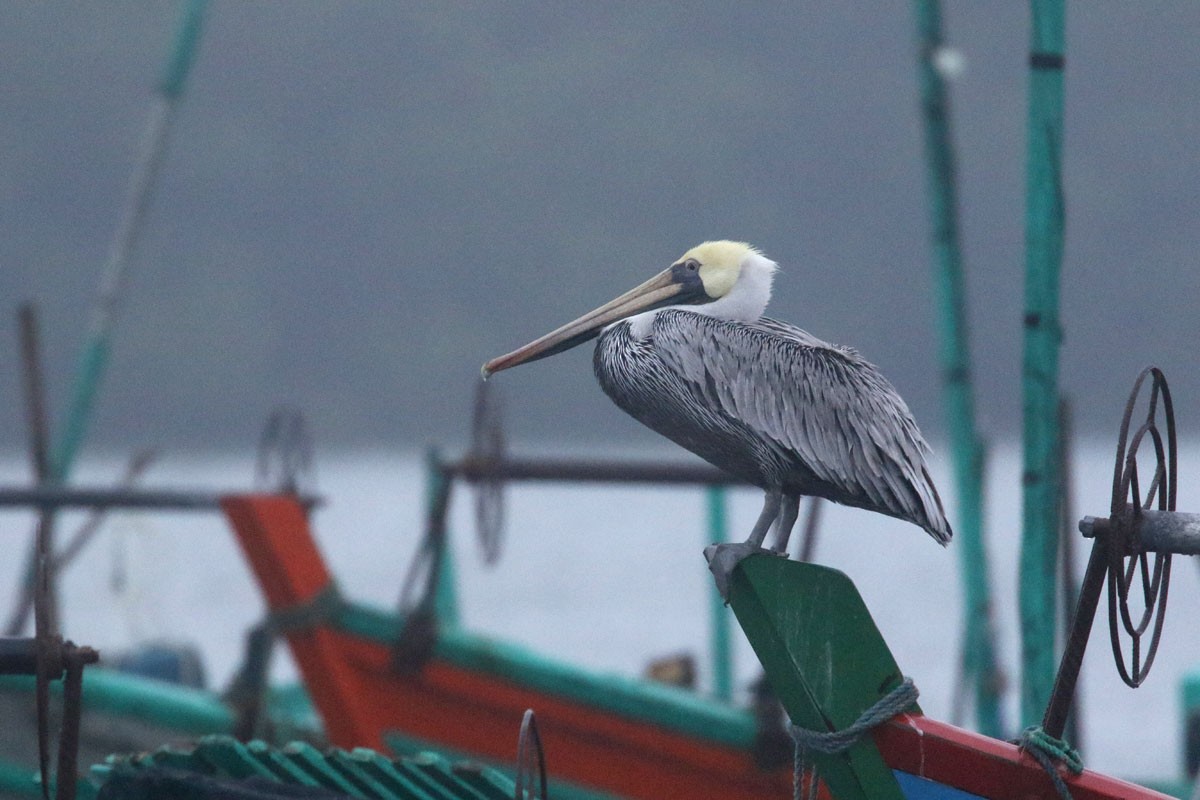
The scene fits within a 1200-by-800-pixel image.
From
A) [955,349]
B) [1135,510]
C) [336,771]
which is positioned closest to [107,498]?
[336,771]

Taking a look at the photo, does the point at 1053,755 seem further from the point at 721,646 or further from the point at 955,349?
the point at 721,646

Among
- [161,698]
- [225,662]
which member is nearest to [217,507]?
[161,698]

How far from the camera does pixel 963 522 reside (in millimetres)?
7969

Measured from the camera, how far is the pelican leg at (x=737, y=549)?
3.26m

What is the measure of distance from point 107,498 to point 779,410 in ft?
15.7

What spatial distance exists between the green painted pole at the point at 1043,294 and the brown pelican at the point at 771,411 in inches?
75.2

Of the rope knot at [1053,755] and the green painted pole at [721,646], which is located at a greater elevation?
the rope knot at [1053,755]

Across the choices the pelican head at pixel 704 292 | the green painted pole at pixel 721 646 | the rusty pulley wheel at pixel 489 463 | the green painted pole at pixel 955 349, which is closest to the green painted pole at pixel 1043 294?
the pelican head at pixel 704 292

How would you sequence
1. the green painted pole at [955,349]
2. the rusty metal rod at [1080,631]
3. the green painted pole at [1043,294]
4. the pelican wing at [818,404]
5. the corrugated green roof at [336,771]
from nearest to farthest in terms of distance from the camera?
1. the rusty metal rod at [1080,631]
2. the pelican wing at [818,404]
3. the corrugated green roof at [336,771]
4. the green painted pole at [1043,294]
5. the green painted pole at [955,349]

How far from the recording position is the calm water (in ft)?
77.3

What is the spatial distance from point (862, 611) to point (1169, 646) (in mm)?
34978

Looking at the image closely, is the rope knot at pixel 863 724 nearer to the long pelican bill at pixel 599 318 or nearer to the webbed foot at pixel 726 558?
the webbed foot at pixel 726 558

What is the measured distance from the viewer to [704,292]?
3.63m

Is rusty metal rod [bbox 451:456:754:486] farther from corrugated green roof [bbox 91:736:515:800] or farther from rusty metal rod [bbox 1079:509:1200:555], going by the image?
rusty metal rod [bbox 1079:509:1200:555]
